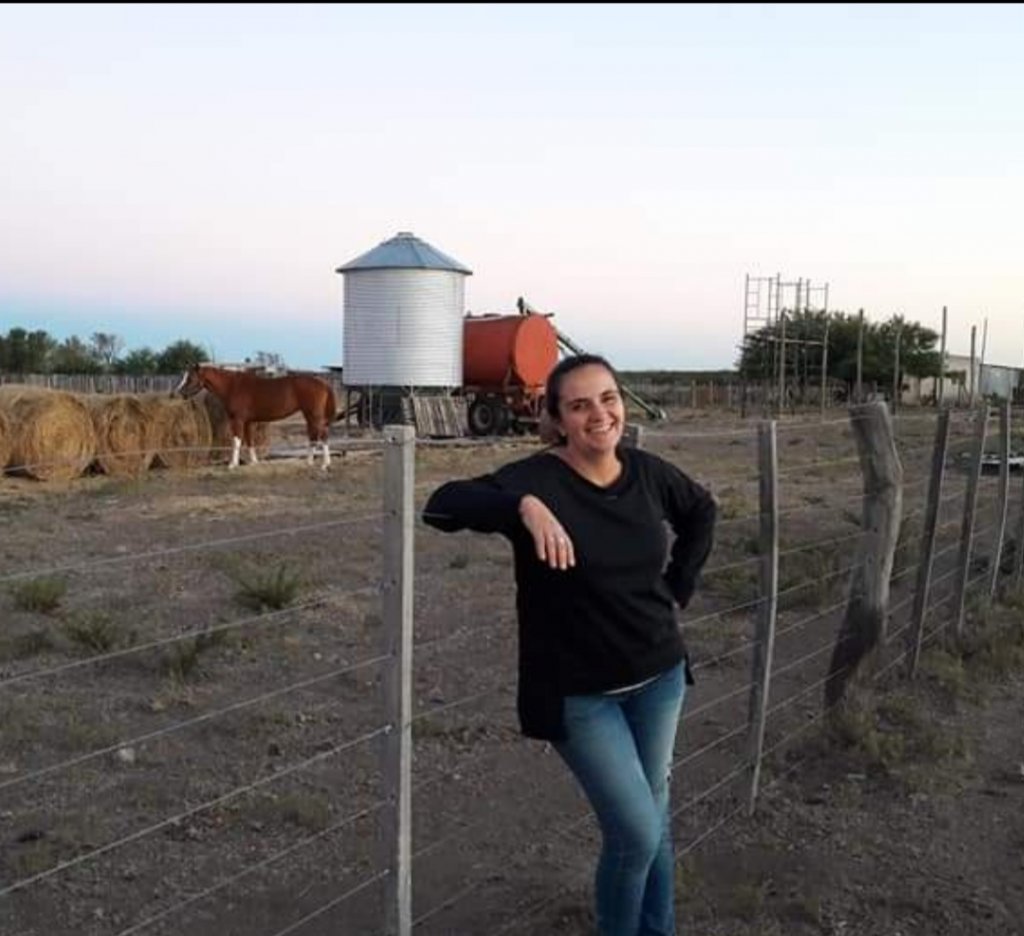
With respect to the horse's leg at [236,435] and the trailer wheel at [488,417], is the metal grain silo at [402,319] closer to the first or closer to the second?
the trailer wheel at [488,417]

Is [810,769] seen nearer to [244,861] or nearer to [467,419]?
[244,861]

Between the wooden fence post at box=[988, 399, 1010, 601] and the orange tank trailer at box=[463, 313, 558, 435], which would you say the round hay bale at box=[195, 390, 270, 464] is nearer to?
the orange tank trailer at box=[463, 313, 558, 435]

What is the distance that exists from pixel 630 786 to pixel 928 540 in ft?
14.1

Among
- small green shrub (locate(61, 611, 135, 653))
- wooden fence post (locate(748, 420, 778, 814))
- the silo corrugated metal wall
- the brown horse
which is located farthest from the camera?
the silo corrugated metal wall

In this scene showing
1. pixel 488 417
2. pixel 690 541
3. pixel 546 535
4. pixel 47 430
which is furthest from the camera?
pixel 488 417

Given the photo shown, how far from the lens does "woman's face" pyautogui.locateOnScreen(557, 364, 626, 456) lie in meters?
3.10

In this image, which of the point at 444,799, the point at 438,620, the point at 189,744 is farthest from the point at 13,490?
the point at 444,799

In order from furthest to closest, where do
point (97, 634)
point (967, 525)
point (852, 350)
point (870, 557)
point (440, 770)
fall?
point (852, 350) < point (967, 525) < point (97, 634) < point (870, 557) < point (440, 770)

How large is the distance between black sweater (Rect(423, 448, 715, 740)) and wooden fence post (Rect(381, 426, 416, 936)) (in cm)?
9

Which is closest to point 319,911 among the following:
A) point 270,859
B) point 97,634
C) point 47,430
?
point 270,859

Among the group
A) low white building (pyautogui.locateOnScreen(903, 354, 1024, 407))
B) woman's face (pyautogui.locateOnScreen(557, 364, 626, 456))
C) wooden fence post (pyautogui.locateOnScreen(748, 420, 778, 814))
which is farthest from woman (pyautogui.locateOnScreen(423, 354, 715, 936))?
low white building (pyautogui.locateOnScreen(903, 354, 1024, 407))

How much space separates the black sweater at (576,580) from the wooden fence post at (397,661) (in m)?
0.09

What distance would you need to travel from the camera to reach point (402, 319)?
3136cm

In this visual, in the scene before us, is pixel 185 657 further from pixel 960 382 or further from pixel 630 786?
pixel 960 382
